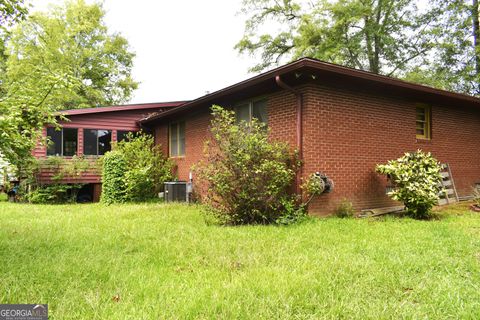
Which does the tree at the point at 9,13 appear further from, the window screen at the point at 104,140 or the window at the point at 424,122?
the window screen at the point at 104,140

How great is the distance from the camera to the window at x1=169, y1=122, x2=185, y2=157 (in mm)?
12562

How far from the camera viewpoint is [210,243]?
15.9 ft

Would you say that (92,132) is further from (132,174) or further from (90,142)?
(132,174)

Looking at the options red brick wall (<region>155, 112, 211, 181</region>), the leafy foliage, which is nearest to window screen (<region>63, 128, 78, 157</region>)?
the leafy foliage

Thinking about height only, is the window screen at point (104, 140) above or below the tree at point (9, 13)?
below

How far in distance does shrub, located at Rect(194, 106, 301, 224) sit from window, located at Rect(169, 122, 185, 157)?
5837 millimetres

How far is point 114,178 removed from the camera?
11195 millimetres

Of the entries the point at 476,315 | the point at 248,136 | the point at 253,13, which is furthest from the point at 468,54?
the point at 476,315

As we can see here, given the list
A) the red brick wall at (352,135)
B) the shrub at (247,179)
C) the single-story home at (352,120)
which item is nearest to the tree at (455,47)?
the single-story home at (352,120)

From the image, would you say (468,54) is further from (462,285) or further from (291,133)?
(462,285)

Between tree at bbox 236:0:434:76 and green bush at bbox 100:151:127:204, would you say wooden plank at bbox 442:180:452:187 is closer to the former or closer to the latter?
green bush at bbox 100:151:127:204

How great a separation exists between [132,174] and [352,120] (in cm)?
726

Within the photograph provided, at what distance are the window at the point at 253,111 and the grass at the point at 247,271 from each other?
11.3 feet

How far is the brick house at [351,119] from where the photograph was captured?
7.18 meters
